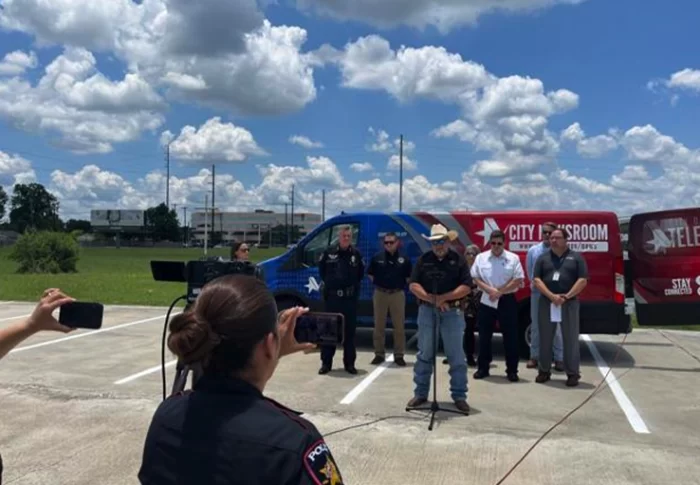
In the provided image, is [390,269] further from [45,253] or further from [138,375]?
[45,253]

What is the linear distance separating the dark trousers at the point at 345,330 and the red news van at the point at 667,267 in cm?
419

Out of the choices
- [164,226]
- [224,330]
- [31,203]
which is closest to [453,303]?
[224,330]

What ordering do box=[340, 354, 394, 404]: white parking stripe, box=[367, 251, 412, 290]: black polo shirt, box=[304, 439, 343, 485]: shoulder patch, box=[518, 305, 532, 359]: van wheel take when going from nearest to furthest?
box=[304, 439, 343, 485]: shoulder patch < box=[340, 354, 394, 404]: white parking stripe < box=[367, 251, 412, 290]: black polo shirt < box=[518, 305, 532, 359]: van wheel

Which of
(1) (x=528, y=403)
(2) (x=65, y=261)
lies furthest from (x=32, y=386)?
(2) (x=65, y=261)

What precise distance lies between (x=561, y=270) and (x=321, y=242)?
3922 millimetres

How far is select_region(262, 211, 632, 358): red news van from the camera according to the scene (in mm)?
9109

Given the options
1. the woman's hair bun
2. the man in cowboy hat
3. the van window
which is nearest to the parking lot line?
the man in cowboy hat

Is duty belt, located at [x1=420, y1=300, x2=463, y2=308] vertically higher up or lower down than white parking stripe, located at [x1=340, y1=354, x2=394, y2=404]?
higher up

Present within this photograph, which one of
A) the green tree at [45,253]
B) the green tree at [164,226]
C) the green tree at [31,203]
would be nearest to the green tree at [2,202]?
the green tree at [31,203]

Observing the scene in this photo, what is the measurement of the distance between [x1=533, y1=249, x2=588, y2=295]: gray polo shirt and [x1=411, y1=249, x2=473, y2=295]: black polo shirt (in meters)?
1.69

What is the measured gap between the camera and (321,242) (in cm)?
1015

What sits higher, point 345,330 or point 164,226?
point 164,226

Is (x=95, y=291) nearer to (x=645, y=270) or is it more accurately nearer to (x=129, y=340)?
(x=129, y=340)

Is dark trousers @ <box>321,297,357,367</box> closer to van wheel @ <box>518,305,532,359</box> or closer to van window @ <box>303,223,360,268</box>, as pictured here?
van window @ <box>303,223,360,268</box>
